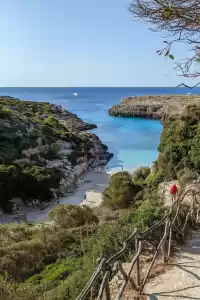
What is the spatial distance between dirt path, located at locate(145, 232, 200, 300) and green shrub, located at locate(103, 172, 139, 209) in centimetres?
931

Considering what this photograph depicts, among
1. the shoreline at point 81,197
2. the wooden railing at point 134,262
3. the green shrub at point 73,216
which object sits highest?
the wooden railing at point 134,262

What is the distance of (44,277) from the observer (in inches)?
308

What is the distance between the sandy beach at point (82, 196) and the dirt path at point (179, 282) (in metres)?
13.4

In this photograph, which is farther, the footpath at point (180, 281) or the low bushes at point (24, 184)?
the low bushes at point (24, 184)

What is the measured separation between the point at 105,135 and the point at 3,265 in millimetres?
45393

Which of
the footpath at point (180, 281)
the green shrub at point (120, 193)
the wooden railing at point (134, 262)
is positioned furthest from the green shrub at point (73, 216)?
the footpath at point (180, 281)

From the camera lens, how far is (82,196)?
79.0 feet

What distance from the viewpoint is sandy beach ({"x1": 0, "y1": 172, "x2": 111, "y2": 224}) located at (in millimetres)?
19891

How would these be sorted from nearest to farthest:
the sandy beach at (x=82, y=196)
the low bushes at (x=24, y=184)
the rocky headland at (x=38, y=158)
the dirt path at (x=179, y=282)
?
the dirt path at (x=179, y=282) → the sandy beach at (x=82, y=196) → the low bushes at (x=24, y=184) → the rocky headland at (x=38, y=158)

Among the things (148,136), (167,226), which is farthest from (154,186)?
(148,136)

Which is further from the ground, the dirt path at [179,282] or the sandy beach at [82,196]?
the dirt path at [179,282]

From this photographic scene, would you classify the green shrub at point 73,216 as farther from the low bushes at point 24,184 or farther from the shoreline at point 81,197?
the low bushes at point 24,184

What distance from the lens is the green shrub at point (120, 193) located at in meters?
15.7

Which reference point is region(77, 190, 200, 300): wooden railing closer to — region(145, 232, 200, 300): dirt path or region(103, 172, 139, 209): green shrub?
region(145, 232, 200, 300): dirt path
